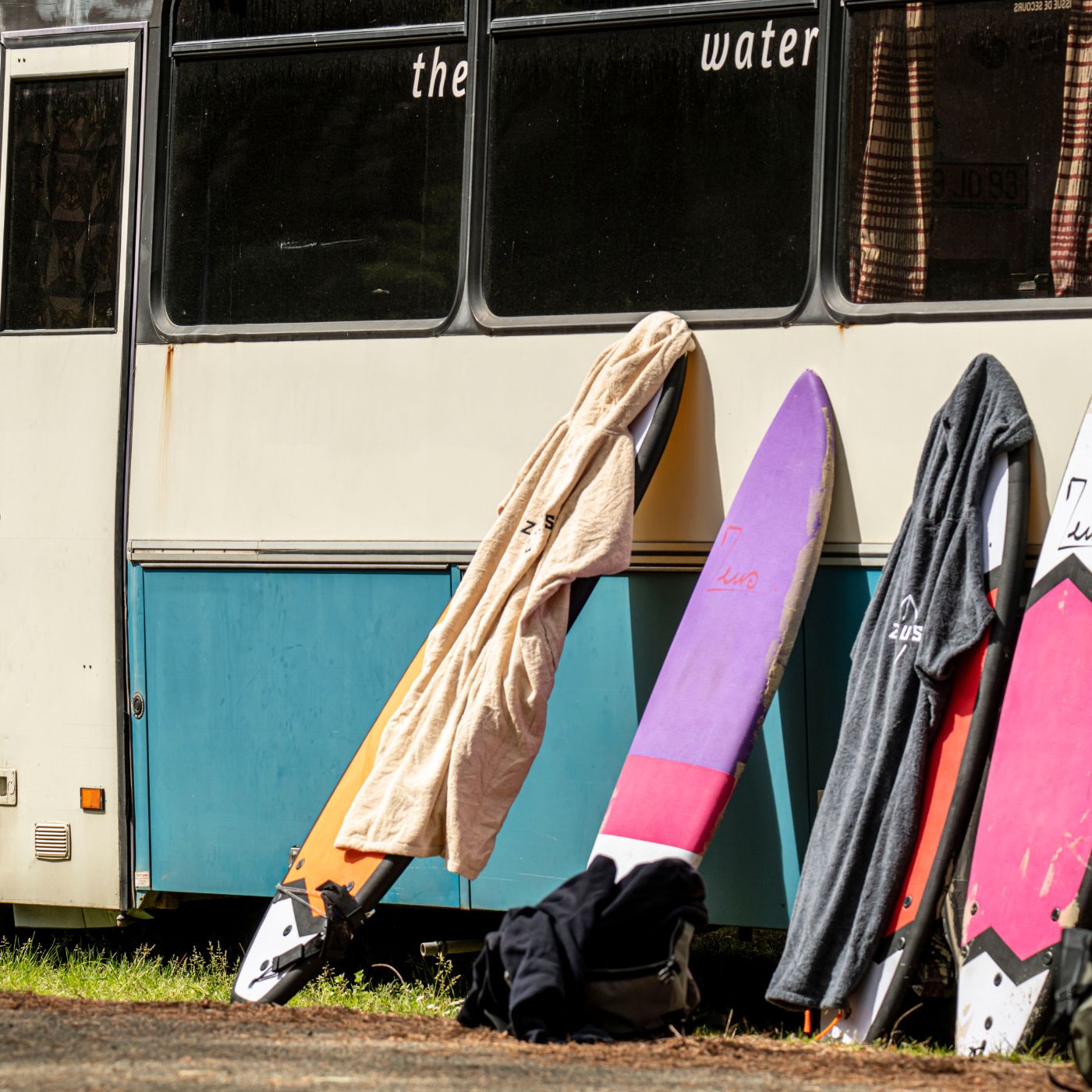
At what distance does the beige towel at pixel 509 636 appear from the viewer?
4.31 m

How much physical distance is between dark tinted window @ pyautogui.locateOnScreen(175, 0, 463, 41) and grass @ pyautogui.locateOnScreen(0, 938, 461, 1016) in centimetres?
296

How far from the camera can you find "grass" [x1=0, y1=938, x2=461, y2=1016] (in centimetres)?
468

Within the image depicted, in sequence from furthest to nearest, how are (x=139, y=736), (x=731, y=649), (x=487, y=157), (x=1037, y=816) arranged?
(x=139, y=736) < (x=487, y=157) < (x=731, y=649) < (x=1037, y=816)

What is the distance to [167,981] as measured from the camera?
4957 millimetres

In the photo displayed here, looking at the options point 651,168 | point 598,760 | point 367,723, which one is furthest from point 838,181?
point 367,723

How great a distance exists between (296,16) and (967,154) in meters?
2.15

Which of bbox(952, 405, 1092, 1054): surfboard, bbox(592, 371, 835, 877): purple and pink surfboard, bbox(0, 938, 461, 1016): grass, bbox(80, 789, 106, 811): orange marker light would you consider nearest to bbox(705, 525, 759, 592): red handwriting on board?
bbox(592, 371, 835, 877): purple and pink surfboard

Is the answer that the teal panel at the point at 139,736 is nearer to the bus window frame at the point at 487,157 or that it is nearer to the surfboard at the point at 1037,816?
the bus window frame at the point at 487,157

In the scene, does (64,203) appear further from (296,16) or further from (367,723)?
(367,723)

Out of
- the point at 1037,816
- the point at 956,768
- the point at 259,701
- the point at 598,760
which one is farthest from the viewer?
the point at 259,701

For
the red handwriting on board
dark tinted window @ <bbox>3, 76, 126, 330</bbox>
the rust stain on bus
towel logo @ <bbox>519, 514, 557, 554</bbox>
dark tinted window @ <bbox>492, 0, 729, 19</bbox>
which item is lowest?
the red handwriting on board

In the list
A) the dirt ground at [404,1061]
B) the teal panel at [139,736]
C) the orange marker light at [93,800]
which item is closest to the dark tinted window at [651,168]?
the teal panel at [139,736]

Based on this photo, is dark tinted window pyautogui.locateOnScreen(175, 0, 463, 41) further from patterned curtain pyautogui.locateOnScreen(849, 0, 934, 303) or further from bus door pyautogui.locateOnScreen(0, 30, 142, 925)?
patterned curtain pyautogui.locateOnScreen(849, 0, 934, 303)

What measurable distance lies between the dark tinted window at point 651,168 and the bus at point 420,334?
0.01 metres
